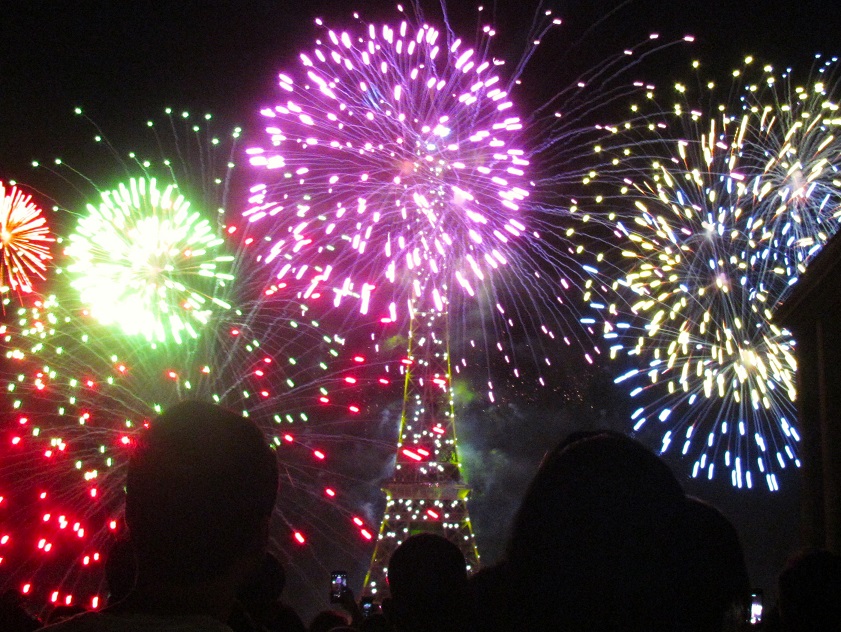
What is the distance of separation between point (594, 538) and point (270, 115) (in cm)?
1729

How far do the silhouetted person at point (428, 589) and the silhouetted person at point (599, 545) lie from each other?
7.17 feet

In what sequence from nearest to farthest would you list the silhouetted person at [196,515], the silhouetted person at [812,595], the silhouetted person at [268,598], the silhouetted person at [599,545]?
the silhouetted person at [599,545]
the silhouetted person at [196,515]
the silhouetted person at [812,595]
the silhouetted person at [268,598]

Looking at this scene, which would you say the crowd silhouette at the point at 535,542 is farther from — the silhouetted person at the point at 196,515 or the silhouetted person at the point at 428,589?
the silhouetted person at the point at 428,589

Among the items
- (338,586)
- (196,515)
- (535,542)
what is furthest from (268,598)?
(338,586)

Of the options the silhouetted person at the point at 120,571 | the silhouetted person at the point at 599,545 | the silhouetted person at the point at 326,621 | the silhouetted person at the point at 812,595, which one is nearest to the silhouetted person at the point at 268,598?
the silhouetted person at the point at 326,621

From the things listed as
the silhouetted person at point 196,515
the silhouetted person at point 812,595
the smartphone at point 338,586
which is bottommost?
the silhouetted person at point 196,515

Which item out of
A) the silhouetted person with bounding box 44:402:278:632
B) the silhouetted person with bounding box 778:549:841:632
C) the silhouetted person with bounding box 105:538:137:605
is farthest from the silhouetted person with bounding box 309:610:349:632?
the silhouetted person with bounding box 44:402:278:632

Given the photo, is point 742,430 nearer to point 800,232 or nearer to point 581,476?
point 800,232

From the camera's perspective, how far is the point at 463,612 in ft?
15.2

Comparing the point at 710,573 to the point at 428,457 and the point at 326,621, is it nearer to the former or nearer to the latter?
the point at 326,621

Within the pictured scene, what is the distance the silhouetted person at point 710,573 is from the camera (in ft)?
8.05

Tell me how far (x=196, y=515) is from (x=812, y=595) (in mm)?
3537

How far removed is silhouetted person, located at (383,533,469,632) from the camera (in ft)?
15.5

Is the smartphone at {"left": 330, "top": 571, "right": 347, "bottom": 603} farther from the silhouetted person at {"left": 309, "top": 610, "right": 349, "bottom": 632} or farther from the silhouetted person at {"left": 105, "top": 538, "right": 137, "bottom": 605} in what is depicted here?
the silhouetted person at {"left": 105, "top": 538, "right": 137, "bottom": 605}
